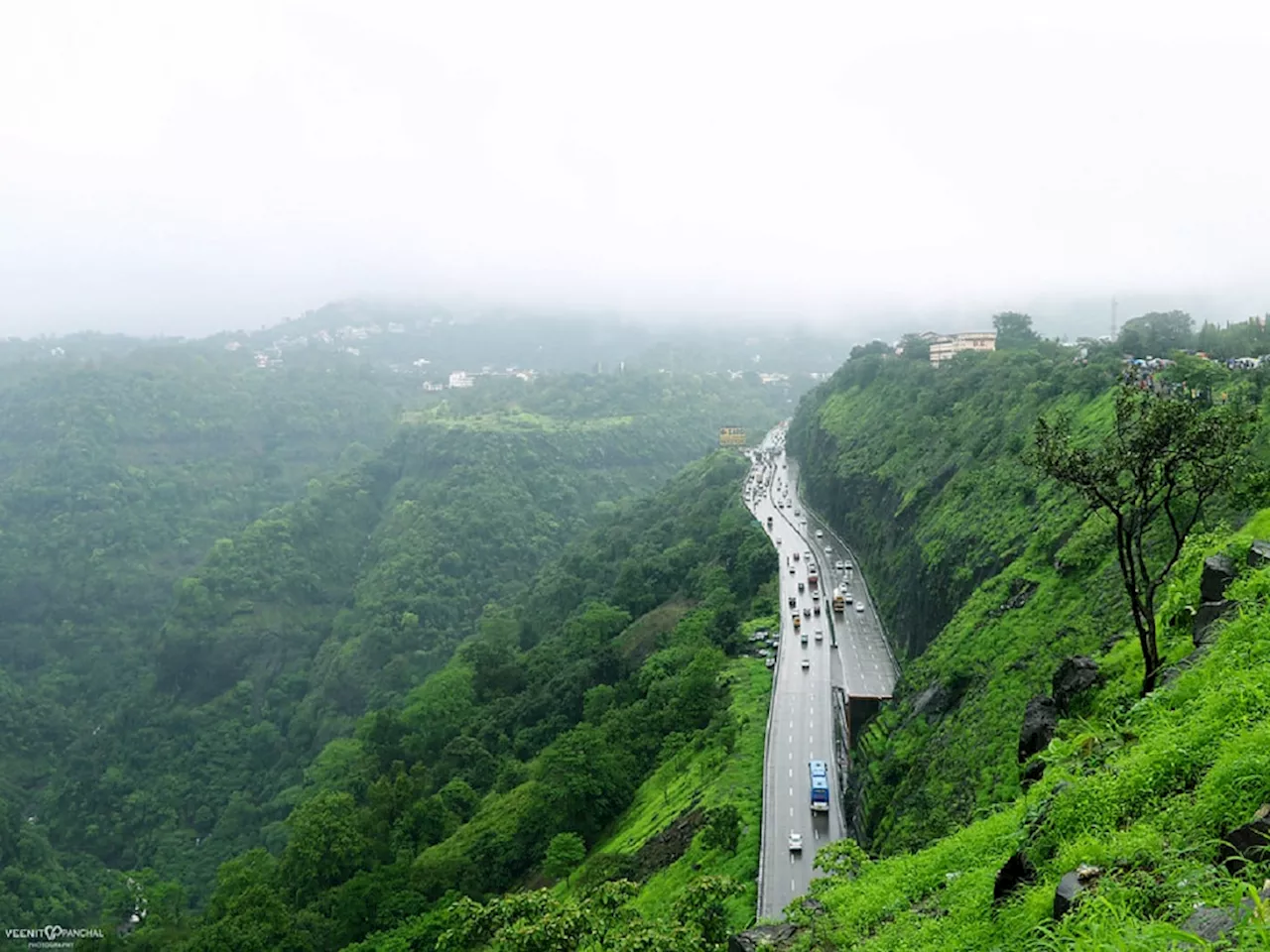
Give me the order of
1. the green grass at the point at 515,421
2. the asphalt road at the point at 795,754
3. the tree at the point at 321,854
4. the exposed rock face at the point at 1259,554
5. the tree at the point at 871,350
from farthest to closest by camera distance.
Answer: the green grass at the point at 515,421
the tree at the point at 871,350
the tree at the point at 321,854
the asphalt road at the point at 795,754
the exposed rock face at the point at 1259,554

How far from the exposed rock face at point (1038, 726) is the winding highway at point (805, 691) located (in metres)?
10.3

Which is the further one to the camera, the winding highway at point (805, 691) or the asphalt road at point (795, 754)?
the winding highway at point (805, 691)

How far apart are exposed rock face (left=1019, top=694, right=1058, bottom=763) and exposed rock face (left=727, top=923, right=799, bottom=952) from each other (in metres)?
6.27

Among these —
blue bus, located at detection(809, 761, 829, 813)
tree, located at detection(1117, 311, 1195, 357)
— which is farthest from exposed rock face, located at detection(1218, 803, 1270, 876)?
tree, located at detection(1117, 311, 1195, 357)

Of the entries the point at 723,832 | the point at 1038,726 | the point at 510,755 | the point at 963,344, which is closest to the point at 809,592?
the point at 510,755

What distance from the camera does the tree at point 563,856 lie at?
3697 cm

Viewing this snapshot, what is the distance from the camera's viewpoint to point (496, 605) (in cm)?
10194

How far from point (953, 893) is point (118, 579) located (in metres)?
140

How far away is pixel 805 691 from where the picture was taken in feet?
154

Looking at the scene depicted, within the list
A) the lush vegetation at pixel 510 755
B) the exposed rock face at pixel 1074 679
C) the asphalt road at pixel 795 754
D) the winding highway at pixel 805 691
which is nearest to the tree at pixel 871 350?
the lush vegetation at pixel 510 755

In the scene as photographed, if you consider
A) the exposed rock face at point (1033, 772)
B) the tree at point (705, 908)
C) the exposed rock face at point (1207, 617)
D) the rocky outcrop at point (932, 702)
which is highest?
the exposed rock face at point (1207, 617)

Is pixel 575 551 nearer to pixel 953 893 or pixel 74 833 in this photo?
pixel 74 833

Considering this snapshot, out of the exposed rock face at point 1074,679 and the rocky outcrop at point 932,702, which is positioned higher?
the exposed rock face at point 1074,679

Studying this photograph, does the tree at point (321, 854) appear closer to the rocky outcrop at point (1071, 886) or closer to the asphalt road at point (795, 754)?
the asphalt road at point (795, 754)
